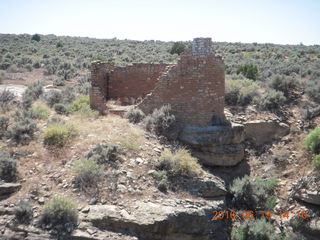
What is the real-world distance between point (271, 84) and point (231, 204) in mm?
7055

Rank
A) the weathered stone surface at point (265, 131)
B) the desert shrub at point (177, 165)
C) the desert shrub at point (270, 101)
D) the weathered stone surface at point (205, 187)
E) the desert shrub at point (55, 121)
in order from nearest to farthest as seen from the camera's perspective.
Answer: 1. the weathered stone surface at point (205, 187)
2. the desert shrub at point (177, 165)
3. the desert shrub at point (55, 121)
4. the weathered stone surface at point (265, 131)
5. the desert shrub at point (270, 101)

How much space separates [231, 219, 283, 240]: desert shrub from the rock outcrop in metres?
2.27

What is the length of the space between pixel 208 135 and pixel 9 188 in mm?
5380

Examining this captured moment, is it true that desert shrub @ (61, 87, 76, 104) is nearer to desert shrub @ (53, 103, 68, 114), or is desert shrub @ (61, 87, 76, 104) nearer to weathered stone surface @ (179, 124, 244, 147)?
desert shrub @ (53, 103, 68, 114)

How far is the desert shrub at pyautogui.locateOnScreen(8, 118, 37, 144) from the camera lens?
7582 mm

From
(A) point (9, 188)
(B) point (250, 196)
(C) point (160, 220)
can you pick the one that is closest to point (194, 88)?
(B) point (250, 196)

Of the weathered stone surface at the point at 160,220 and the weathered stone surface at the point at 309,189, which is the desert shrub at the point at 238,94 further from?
the weathered stone surface at the point at 160,220

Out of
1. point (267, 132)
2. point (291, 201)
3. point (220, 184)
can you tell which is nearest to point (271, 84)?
point (267, 132)

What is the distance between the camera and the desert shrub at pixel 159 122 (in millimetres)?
8617

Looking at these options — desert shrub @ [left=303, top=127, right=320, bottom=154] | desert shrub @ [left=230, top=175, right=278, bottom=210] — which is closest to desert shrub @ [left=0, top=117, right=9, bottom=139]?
desert shrub @ [left=230, top=175, right=278, bottom=210]

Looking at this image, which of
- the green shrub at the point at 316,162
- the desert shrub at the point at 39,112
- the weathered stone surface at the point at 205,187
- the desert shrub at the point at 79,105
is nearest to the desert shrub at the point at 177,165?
the weathered stone surface at the point at 205,187

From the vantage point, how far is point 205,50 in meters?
8.60

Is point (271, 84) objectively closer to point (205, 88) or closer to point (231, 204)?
point (205, 88)

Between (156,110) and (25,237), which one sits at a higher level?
(156,110)
